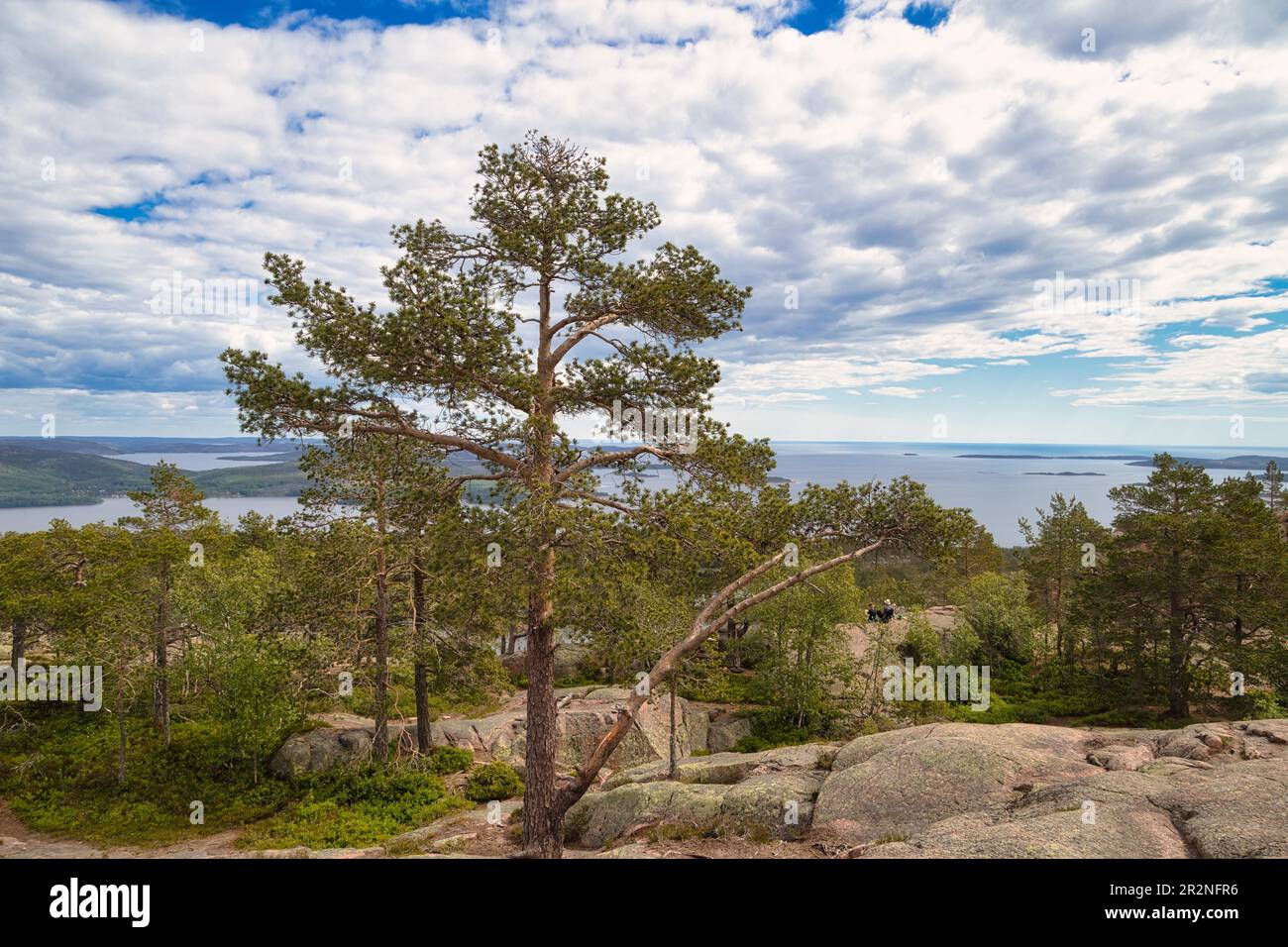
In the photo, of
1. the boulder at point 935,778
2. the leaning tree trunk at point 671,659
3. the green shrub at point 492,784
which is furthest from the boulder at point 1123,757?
the green shrub at point 492,784

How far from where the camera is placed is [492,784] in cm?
2167

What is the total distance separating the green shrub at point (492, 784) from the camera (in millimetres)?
21297

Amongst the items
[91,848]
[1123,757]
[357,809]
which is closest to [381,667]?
[357,809]

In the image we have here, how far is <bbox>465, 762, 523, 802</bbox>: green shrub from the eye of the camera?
21.3 meters

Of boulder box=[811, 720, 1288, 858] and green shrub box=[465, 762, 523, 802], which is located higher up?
boulder box=[811, 720, 1288, 858]

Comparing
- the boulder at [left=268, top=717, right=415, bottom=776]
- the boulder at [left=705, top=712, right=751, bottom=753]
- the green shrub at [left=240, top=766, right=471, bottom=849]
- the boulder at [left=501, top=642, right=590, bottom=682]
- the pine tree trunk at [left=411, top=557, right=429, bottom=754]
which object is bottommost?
the boulder at [left=705, top=712, right=751, bottom=753]

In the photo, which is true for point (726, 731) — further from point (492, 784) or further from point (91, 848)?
point (91, 848)

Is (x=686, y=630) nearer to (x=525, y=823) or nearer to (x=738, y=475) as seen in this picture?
(x=738, y=475)

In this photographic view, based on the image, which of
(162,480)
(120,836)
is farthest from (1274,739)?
(162,480)

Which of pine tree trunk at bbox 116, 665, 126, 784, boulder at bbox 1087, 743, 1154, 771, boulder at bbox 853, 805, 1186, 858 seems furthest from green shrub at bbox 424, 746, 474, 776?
boulder at bbox 1087, 743, 1154, 771

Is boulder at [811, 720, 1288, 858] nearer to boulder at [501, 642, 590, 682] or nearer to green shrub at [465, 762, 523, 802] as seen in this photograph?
green shrub at [465, 762, 523, 802]

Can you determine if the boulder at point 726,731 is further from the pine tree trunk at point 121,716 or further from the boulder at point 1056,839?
the pine tree trunk at point 121,716

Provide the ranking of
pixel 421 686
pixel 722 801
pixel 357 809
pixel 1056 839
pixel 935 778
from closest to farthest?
pixel 1056 839, pixel 935 778, pixel 722 801, pixel 357 809, pixel 421 686

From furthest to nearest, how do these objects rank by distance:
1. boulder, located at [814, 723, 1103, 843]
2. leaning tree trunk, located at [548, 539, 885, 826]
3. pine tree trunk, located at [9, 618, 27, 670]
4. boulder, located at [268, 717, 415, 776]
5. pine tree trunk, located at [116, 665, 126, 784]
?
pine tree trunk, located at [9, 618, 27, 670] < boulder, located at [268, 717, 415, 776] < pine tree trunk, located at [116, 665, 126, 784] < boulder, located at [814, 723, 1103, 843] < leaning tree trunk, located at [548, 539, 885, 826]
